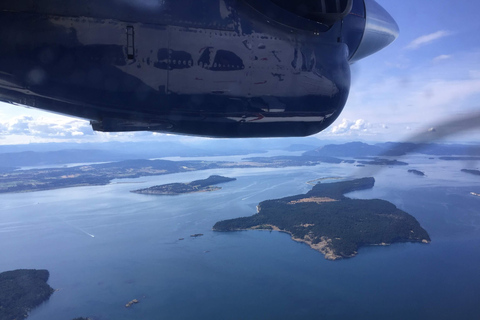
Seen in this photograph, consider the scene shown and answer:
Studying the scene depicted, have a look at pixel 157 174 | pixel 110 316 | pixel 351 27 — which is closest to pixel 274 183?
pixel 157 174

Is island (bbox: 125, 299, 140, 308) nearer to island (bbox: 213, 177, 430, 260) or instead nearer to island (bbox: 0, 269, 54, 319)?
island (bbox: 0, 269, 54, 319)

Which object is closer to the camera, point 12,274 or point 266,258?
point 12,274

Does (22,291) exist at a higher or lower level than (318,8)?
lower

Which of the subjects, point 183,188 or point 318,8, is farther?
point 183,188

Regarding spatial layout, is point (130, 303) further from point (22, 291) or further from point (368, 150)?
point (368, 150)

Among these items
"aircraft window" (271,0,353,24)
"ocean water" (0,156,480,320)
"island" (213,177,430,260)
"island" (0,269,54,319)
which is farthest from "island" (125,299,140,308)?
"aircraft window" (271,0,353,24)

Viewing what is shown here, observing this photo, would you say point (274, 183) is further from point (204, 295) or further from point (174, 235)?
point (204, 295)

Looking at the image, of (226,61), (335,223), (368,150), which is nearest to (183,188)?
(335,223)
